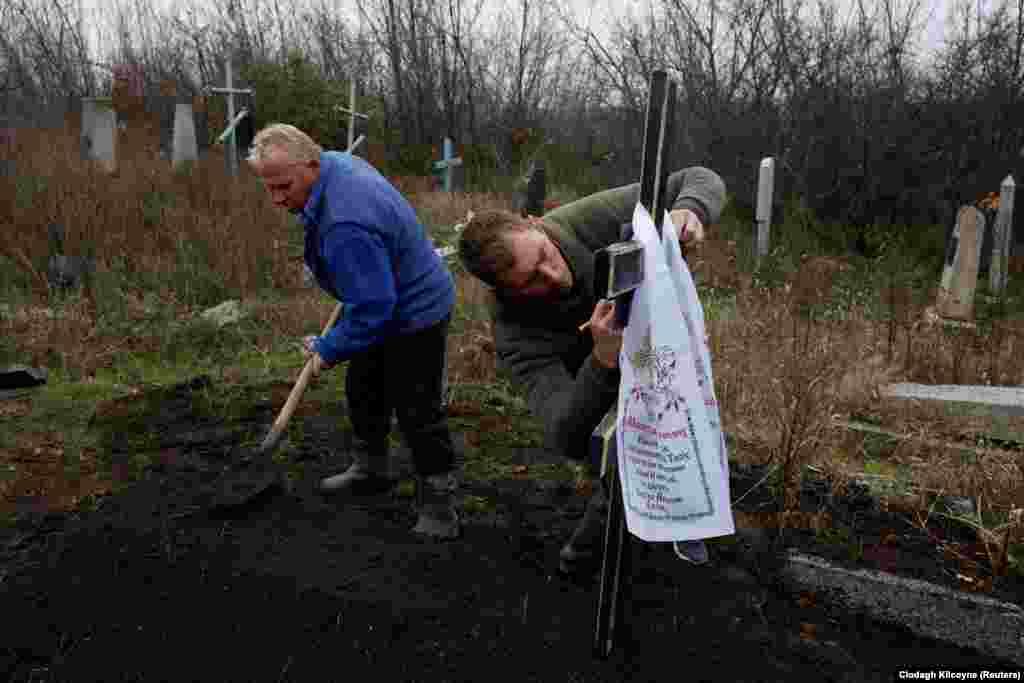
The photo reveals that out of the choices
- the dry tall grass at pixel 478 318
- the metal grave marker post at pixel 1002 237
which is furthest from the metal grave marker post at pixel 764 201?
the metal grave marker post at pixel 1002 237

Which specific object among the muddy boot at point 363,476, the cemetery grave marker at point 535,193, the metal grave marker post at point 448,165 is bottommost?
the muddy boot at point 363,476

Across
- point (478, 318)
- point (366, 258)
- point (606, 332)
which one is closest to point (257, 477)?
point (366, 258)

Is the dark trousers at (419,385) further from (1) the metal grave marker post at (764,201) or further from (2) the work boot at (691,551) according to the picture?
(1) the metal grave marker post at (764,201)

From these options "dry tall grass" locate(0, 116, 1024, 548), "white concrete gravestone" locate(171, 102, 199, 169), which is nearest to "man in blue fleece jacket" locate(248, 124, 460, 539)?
"dry tall grass" locate(0, 116, 1024, 548)

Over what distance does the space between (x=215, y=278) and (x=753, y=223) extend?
378 inches

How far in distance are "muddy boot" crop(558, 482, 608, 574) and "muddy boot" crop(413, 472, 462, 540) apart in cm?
53

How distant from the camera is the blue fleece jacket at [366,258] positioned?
2.71m

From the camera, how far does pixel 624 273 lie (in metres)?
1.66

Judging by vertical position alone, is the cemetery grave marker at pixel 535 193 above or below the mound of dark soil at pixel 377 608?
above

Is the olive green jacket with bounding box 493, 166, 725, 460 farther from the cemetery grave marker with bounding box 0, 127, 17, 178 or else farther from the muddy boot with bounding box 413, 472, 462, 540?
the cemetery grave marker with bounding box 0, 127, 17, 178

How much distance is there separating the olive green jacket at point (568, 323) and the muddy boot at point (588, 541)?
1.04 ft

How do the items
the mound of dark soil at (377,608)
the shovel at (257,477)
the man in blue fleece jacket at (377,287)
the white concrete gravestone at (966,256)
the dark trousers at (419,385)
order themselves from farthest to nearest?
the white concrete gravestone at (966,256) < the shovel at (257,477) < the dark trousers at (419,385) < the man in blue fleece jacket at (377,287) < the mound of dark soil at (377,608)

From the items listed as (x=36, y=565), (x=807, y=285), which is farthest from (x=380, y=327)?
(x=807, y=285)

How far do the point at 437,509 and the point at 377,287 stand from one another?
0.93 metres
